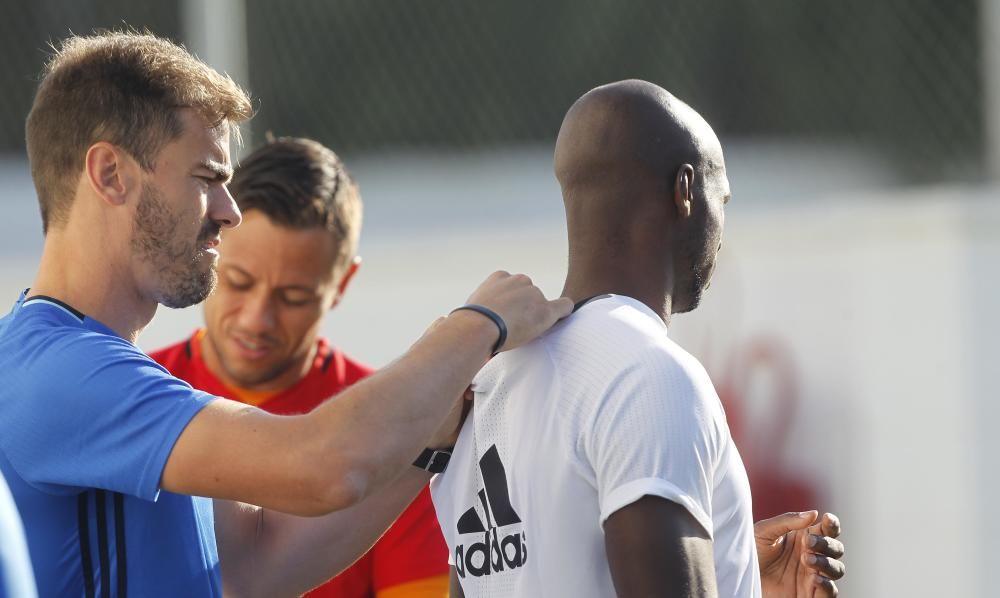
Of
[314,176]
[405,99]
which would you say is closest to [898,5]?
[405,99]

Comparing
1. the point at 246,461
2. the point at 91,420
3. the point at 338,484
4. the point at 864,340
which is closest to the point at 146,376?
the point at 91,420

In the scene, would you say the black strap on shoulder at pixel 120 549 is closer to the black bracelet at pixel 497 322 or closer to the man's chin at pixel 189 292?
the man's chin at pixel 189 292

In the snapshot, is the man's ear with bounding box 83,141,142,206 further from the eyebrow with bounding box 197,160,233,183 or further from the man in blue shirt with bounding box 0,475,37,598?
the man in blue shirt with bounding box 0,475,37,598

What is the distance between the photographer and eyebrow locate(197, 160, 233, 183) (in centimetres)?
207

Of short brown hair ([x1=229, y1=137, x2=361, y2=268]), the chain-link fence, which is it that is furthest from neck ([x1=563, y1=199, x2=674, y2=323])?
the chain-link fence

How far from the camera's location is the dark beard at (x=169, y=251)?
2.02 m

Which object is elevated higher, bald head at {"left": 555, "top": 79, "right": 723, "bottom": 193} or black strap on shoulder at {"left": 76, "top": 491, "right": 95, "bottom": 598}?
bald head at {"left": 555, "top": 79, "right": 723, "bottom": 193}

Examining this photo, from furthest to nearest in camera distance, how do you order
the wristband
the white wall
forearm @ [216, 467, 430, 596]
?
the white wall
forearm @ [216, 467, 430, 596]
the wristband

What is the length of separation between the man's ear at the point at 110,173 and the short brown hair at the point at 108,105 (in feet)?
0.04

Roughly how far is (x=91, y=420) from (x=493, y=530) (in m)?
0.59

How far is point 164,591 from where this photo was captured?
1.95 m

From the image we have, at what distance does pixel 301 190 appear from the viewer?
3025 millimetres

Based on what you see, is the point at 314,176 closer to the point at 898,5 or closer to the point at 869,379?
the point at 869,379

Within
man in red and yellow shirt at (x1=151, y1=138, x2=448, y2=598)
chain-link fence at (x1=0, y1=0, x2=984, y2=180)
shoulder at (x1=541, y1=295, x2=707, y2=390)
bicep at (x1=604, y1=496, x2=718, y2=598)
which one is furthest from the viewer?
chain-link fence at (x1=0, y1=0, x2=984, y2=180)
